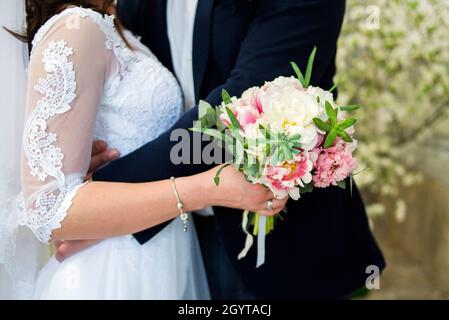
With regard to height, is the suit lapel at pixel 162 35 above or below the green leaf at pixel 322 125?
above

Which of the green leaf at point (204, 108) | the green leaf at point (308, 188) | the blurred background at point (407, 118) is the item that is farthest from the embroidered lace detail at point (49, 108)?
the blurred background at point (407, 118)

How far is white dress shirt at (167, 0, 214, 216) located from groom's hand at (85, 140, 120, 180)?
0.25 meters

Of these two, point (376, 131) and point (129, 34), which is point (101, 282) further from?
point (376, 131)

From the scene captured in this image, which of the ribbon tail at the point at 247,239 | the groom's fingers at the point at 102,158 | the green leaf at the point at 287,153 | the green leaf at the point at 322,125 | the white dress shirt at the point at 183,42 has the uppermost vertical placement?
the white dress shirt at the point at 183,42

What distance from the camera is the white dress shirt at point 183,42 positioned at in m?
1.50

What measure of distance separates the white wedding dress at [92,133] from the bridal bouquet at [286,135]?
29 cm

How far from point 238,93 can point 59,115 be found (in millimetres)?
410

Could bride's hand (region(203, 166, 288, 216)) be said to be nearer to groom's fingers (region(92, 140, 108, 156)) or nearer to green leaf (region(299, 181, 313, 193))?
green leaf (region(299, 181, 313, 193))

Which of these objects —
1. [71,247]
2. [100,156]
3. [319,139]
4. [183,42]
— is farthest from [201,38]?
[71,247]

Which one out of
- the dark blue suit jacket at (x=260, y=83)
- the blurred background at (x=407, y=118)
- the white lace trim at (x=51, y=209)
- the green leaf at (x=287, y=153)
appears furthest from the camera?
the blurred background at (x=407, y=118)

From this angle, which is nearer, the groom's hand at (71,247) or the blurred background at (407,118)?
the groom's hand at (71,247)

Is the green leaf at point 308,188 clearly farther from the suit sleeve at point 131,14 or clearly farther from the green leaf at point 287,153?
the suit sleeve at point 131,14

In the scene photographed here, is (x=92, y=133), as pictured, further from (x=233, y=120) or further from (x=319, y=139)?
(x=319, y=139)

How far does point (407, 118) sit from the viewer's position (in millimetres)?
3572
